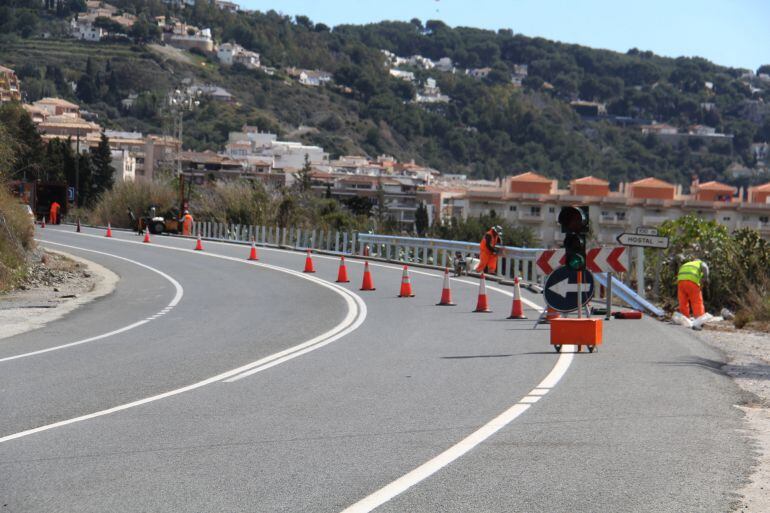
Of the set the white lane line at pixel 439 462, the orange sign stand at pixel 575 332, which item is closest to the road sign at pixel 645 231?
the orange sign stand at pixel 575 332

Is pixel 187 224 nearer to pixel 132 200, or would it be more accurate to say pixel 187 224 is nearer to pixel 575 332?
pixel 132 200

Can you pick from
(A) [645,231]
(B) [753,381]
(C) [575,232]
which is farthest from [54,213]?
(B) [753,381]

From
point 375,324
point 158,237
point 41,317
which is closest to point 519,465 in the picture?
point 375,324

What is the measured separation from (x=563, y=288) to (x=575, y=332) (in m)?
1.24

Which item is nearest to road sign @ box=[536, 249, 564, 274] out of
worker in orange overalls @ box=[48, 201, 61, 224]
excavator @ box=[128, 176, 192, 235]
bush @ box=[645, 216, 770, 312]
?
bush @ box=[645, 216, 770, 312]

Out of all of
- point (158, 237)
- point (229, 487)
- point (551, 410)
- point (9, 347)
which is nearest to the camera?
point (229, 487)

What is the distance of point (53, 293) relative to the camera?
88.4ft

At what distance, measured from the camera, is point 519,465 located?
8.19 metres

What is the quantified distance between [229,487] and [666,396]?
17.7 feet

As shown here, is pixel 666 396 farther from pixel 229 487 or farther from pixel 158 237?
pixel 158 237

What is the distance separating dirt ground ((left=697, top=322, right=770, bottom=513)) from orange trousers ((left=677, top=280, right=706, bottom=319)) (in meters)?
0.36

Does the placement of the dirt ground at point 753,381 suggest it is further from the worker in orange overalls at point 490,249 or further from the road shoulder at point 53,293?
the road shoulder at point 53,293

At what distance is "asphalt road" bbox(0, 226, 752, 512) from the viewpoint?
7.41 metres

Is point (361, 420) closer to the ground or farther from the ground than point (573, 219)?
closer to the ground
